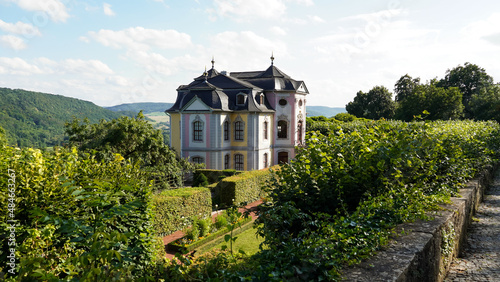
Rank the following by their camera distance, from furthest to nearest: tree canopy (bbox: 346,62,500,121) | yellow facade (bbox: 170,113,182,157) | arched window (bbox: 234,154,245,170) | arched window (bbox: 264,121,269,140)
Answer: tree canopy (bbox: 346,62,500,121) < yellow facade (bbox: 170,113,182,157) < arched window (bbox: 264,121,269,140) < arched window (bbox: 234,154,245,170)

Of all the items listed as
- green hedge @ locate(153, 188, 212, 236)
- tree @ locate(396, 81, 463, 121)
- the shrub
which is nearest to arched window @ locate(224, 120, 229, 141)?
green hedge @ locate(153, 188, 212, 236)

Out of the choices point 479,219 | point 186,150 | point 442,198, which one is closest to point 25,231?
point 442,198

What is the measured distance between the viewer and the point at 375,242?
345 centimetres

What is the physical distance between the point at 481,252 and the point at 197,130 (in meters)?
27.0

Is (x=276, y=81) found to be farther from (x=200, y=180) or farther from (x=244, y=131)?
(x=200, y=180)

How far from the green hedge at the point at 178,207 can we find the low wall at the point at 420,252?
9.73 meters

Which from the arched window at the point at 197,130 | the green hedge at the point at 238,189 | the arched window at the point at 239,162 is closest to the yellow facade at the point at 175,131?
the arched window at the point at 197,130

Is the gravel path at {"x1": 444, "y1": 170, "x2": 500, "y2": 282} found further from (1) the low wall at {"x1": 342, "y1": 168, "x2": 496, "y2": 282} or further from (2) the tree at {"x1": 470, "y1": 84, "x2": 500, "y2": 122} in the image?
(2) the tree at {"x1": 470, "y1": 84, "x2": 500, "y2": 122}

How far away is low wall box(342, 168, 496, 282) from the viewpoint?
2.93 meters

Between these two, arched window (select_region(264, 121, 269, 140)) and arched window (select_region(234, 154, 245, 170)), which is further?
arched window (select_region(264, 121, 269, 140))

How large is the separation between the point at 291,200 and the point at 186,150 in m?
27.0

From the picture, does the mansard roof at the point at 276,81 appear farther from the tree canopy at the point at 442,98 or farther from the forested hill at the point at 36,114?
the forested hill at the point at 36,114

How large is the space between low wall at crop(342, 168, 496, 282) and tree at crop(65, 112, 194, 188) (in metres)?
17.2

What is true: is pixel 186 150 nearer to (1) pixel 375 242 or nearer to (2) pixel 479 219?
(2) pixel 479 219
